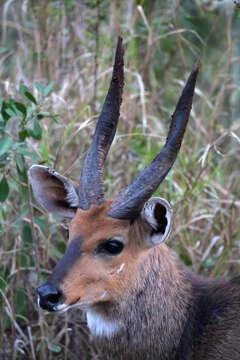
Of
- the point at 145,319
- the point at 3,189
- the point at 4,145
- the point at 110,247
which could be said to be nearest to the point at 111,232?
the point at 110,247

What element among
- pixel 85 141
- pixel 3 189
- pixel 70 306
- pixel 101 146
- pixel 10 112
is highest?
pixel 10 112

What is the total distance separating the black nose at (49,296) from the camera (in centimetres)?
364

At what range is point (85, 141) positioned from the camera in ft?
20.2

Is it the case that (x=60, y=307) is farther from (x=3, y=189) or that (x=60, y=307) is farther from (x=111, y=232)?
(x=3, y=189)

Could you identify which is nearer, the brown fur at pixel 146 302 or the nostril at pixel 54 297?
the nostril at pixel 54 297

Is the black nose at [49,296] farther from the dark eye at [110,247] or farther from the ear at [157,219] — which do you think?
the ear at [157,219]

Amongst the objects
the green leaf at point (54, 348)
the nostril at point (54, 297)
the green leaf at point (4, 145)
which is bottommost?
the green leaf at point (54, 348)

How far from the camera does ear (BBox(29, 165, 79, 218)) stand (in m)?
4.27

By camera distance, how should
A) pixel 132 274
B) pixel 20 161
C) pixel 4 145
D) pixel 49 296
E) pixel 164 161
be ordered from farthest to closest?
pixel 20 161 < pixel 4 145 < pixel 132 274 < pixel 164 161 < pixel 49 296

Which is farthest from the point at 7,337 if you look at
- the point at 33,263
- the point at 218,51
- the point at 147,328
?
the point at 218,51

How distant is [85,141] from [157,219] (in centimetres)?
239

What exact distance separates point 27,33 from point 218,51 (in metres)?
3.27

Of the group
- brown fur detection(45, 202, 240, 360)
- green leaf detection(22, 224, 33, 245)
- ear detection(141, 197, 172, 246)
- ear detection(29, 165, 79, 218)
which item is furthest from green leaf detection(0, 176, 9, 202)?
ear detection(141, 197, 172, 246)

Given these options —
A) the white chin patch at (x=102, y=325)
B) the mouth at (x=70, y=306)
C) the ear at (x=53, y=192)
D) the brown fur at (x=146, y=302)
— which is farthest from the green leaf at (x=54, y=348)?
the ear at (x=53, y=192)
